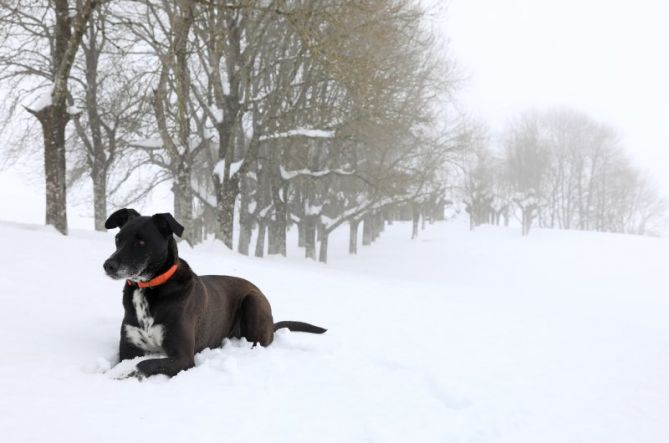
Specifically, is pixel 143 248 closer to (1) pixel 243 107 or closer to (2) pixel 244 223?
(1) pixel 243 107

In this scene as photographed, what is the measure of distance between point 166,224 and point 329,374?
172 centimetres

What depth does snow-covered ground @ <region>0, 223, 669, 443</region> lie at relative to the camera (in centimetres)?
305

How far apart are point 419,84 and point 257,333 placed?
57.1 ft

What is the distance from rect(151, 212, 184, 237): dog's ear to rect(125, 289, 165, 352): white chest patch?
1.55 feet

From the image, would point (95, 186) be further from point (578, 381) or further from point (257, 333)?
point (578, 381)

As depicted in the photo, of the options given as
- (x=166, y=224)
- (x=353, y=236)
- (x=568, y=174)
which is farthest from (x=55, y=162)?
(x=568, y=174)

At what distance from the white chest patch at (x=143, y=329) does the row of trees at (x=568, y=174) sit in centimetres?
4950

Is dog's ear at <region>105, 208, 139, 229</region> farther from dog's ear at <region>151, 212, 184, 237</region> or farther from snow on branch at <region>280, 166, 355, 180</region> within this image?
snow on branch at <region>280, 166, 355, 180</region>

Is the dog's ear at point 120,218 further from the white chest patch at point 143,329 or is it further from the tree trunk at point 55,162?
the tree trunk at point 55,162

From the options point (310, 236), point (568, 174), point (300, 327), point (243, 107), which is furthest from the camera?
point (568, 174)

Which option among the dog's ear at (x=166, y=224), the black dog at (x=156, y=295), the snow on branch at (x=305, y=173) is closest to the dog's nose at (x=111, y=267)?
the black dog at (x=156, y=295)

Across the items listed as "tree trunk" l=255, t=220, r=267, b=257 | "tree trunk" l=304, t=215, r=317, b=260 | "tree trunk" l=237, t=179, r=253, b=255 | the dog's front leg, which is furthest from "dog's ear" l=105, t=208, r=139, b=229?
"tree trunk" l=304, t=215, r=317, b=260

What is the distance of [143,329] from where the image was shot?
3.87 metres

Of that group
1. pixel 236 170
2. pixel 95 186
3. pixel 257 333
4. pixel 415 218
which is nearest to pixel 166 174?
pixel 95 186
